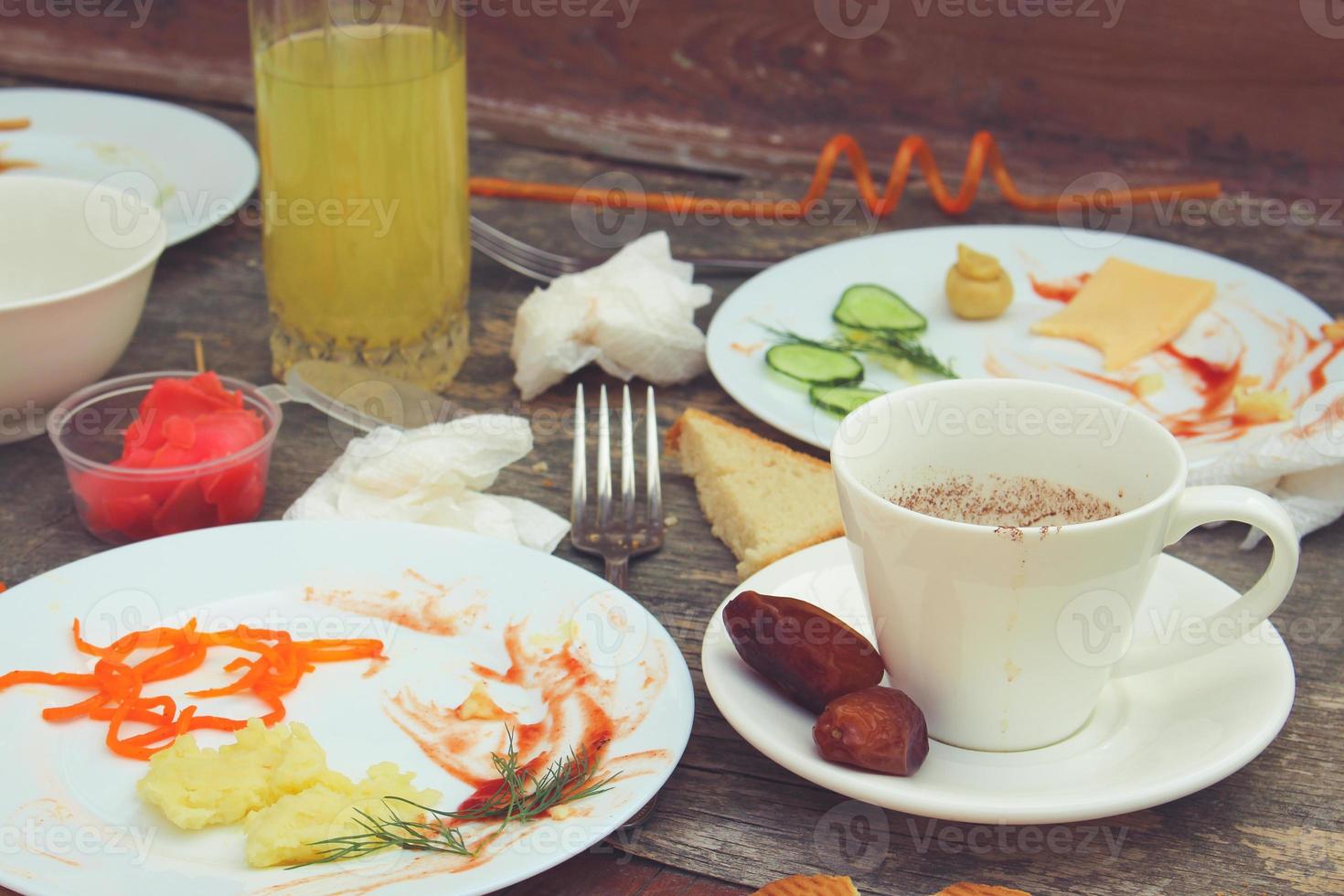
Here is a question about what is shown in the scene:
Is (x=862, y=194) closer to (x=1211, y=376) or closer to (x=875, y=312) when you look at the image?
(x=875, y=312)

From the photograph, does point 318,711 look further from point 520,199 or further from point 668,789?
point 520,199

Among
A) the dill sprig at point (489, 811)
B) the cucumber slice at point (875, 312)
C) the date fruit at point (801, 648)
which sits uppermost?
the date fruit at point (801, 648)

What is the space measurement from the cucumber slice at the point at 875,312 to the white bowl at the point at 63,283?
85 cm

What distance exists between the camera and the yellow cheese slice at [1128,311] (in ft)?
5.57

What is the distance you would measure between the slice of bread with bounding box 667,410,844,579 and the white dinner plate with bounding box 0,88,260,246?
0.85m

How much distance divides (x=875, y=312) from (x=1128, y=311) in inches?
12.9

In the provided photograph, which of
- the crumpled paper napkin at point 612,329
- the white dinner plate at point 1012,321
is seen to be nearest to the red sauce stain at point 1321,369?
the white dinner plate at point 1012,321

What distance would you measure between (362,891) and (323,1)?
0.99 metres

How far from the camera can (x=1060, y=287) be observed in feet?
6.11

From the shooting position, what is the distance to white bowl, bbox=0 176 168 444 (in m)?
1.44

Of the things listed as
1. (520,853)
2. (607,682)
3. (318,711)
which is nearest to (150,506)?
(318,711)

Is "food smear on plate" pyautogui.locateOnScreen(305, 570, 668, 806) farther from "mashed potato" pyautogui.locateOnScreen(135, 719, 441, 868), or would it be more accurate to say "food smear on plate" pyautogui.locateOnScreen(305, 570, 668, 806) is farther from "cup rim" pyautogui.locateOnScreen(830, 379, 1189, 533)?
"cup rim" pyautogui.locateOnScreen(830, 379, 1189, 533)

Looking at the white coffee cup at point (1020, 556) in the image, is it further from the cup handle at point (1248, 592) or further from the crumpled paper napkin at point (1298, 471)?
the crumpled paper napkin at point (1298, 471)

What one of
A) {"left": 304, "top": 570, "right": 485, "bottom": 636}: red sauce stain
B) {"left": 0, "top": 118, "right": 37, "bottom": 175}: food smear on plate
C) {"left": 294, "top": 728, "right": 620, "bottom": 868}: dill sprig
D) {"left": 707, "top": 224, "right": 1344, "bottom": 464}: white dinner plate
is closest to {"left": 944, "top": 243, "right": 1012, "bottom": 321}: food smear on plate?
{"left": 707, "top": 224, "right": 1344, "bottom": 464}: white dinner plate
